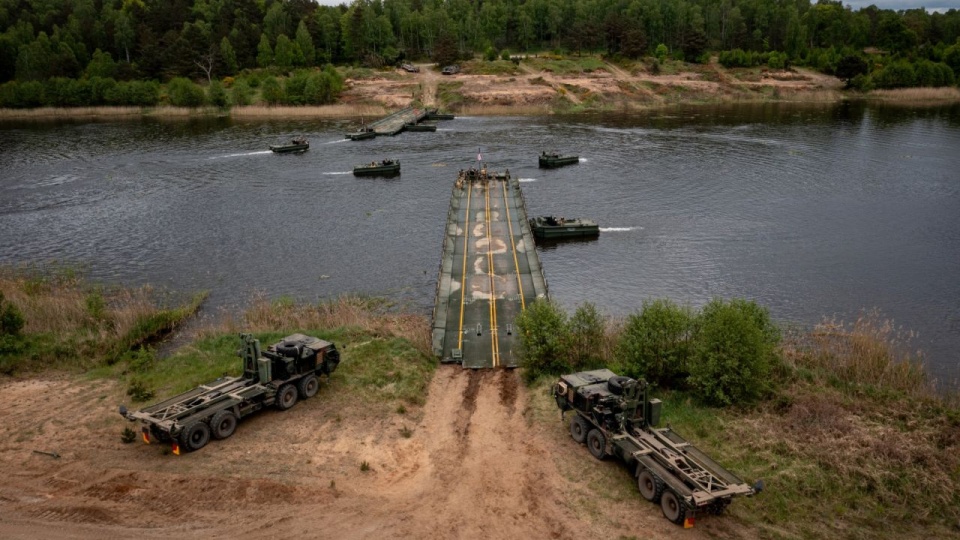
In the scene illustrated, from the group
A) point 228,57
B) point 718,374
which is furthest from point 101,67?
point 718,374

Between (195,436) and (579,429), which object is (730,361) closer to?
(579,429)

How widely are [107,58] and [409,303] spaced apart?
501 feet

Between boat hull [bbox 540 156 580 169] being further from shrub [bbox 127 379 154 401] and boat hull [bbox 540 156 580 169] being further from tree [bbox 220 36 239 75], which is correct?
tree [bbox 220 36 239 75]

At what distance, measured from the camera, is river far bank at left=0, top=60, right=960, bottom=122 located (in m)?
147

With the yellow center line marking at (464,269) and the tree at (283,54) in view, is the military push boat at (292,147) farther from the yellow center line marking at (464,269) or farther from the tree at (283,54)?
the tree at (283,54)

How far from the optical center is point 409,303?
50031 millimetres

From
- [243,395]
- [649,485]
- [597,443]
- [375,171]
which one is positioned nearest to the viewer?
[649,485]

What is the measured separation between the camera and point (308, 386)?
32.2m

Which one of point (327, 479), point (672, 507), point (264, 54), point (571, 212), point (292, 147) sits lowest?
point (327, 479)

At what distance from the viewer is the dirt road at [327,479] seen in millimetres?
23266

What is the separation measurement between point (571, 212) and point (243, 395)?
48182mm

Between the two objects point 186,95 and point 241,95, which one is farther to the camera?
point 241,95

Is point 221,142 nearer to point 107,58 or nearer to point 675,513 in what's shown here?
point 107,58

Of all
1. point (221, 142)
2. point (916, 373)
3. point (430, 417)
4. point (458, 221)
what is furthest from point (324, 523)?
point (221, 142)
